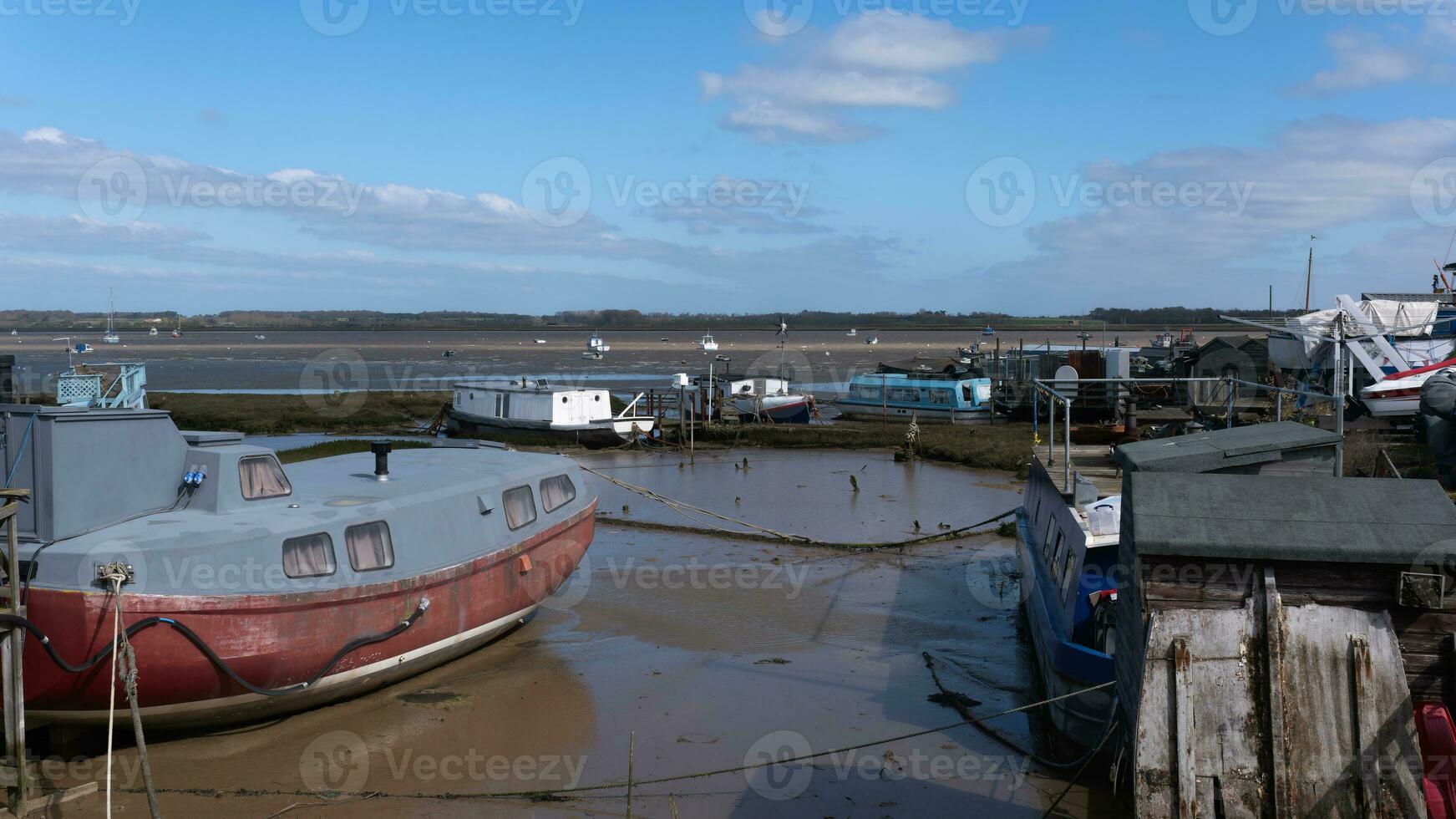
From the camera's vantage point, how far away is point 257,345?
146125mm

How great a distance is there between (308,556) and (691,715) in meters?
4.53

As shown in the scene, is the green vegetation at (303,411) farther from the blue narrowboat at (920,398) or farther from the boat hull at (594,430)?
the blue narrowboat at (920,398)

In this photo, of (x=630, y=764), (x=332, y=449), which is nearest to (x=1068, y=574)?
(x=630, y=764)

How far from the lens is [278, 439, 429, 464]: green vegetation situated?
3234 centimetres

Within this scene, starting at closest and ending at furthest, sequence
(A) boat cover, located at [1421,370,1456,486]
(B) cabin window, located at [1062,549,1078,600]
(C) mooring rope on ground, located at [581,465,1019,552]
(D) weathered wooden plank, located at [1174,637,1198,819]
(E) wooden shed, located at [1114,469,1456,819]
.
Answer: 1. (E) wooden shed, located at [1114,469,1456,819]
2. (D) weathered wooden plank, located at [1174,637,1198,819]
3. (B) cabin window, located at [1062,549,1078,600]
4. (C) mooring rope on ground, located at [581,465,1019,552]
5. (A) boat cover, located at [1421,370,1456,486]

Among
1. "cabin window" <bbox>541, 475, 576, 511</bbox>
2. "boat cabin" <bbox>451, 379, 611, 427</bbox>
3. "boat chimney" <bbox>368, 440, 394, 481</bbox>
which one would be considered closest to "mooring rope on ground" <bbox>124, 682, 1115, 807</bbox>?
"boat chimney" <bbox>368, 440, 394, 481</bbox>

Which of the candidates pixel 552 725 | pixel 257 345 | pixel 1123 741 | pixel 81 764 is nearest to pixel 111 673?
pixel 81 764

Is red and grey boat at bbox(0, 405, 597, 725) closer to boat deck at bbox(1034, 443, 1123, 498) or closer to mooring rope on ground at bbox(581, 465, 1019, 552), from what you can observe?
mooring rope on ground at bbox(581, 465, 1019, 552)

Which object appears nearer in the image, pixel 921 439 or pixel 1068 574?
pixel 1068 574

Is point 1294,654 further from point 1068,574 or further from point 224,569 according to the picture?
point 224,569

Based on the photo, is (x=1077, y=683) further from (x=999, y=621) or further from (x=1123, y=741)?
(x=999, y=621)

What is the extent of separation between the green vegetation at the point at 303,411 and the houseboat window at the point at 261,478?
1264 inches

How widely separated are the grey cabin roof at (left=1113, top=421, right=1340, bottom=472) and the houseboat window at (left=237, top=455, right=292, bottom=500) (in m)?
9.13

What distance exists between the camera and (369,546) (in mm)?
12148
